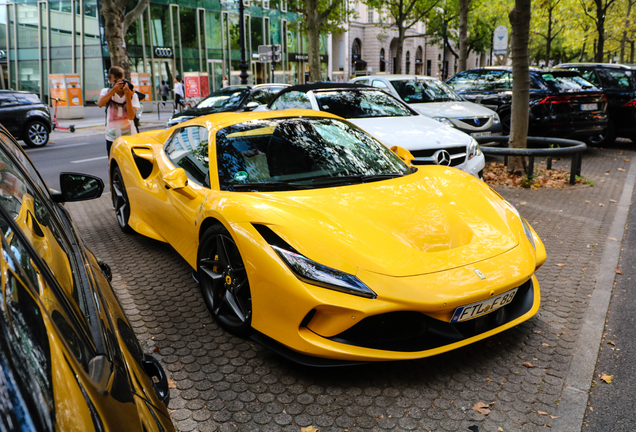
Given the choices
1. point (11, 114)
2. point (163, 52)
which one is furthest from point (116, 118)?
point (163, 52)

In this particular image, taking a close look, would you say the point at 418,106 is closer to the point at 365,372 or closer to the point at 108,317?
the point at 365,372

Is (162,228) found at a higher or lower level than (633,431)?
higher

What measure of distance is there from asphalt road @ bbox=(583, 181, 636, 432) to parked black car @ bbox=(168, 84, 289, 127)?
9.24 metres

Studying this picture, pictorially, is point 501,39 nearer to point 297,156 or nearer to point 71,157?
point 71,157

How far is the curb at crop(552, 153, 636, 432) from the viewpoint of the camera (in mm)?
2773

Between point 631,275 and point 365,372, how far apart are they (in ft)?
9.69

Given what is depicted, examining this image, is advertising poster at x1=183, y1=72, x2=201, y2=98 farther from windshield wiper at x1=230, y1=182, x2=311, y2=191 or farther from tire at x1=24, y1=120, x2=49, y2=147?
windshield wiper at x1=230, y1=182, x2=311, y2=191

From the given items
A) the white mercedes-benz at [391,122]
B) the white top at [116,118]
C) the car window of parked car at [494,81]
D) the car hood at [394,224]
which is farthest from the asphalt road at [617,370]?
the car window of parked car at [494,81]

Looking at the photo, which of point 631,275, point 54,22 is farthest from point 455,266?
point 54,22

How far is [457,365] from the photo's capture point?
3264mm

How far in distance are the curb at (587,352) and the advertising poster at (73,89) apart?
2174 centimetres

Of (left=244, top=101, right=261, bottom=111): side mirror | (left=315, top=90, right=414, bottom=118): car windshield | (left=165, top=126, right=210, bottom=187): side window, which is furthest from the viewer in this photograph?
(left=244, top=101, right=261, bottom=111): side mirror

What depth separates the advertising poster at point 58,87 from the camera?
22.1 m

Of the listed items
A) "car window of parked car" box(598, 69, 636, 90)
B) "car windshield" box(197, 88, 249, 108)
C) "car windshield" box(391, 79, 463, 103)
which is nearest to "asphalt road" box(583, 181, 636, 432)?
"car windshield" box(391, 79, 463, 103)
